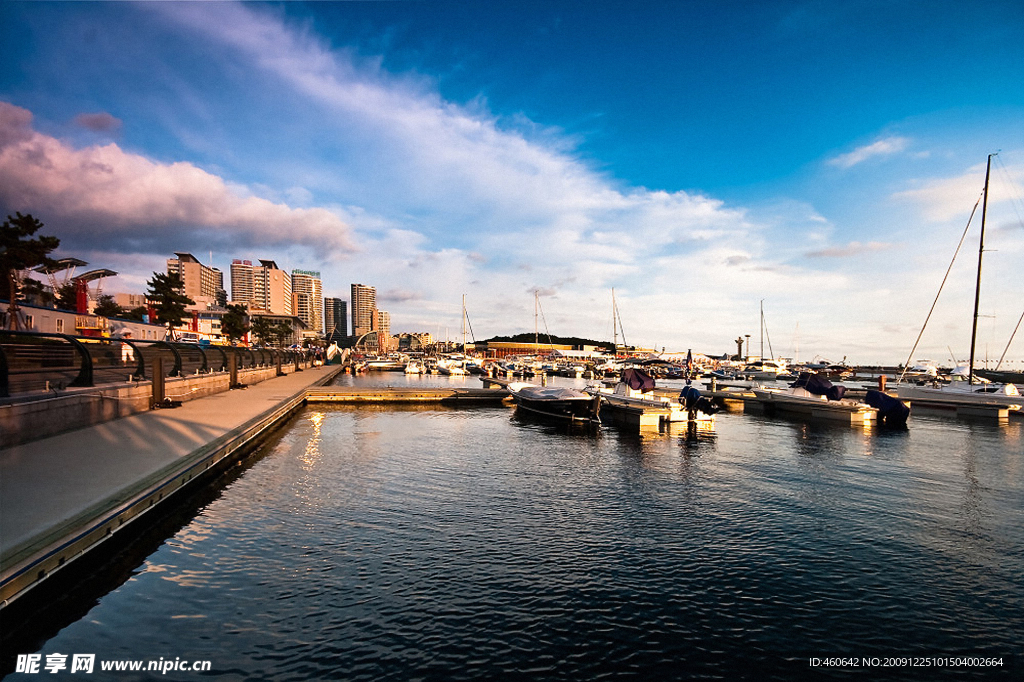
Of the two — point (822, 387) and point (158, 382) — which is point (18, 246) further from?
point (822, 387)

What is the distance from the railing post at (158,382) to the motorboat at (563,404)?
23.2 m

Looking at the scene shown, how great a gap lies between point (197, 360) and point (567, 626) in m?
34.4

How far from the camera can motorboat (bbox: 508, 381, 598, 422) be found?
116ft

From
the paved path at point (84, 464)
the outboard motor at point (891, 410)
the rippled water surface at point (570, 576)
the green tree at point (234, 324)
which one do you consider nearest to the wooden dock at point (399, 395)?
the paved path at point (84, 464)

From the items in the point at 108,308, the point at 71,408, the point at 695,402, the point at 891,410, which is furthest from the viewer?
the point at 108,308

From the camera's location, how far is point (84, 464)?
497 inches

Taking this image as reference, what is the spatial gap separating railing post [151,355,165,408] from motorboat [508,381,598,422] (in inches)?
914

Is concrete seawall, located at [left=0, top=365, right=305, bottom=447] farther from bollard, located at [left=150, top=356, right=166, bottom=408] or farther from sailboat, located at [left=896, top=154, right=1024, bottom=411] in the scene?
sailboat, located at [left=896, top=154, right=1024, bottom=411]

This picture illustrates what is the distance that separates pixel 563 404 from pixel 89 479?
1096 inches

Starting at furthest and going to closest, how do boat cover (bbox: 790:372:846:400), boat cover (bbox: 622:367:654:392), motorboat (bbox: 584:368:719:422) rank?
boat cover (bbox: 790:372:846:400) → boat cover (bbox: 622:367:654:392) → motorboat (bbox: 584:368:719:422)

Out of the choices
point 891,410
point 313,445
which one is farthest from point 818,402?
point 313,445

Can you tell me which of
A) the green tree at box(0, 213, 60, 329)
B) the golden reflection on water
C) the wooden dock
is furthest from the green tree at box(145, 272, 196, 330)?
the golden reflection on water

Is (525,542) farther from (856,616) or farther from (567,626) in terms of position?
(856,616)

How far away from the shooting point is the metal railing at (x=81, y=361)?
51.1ft
